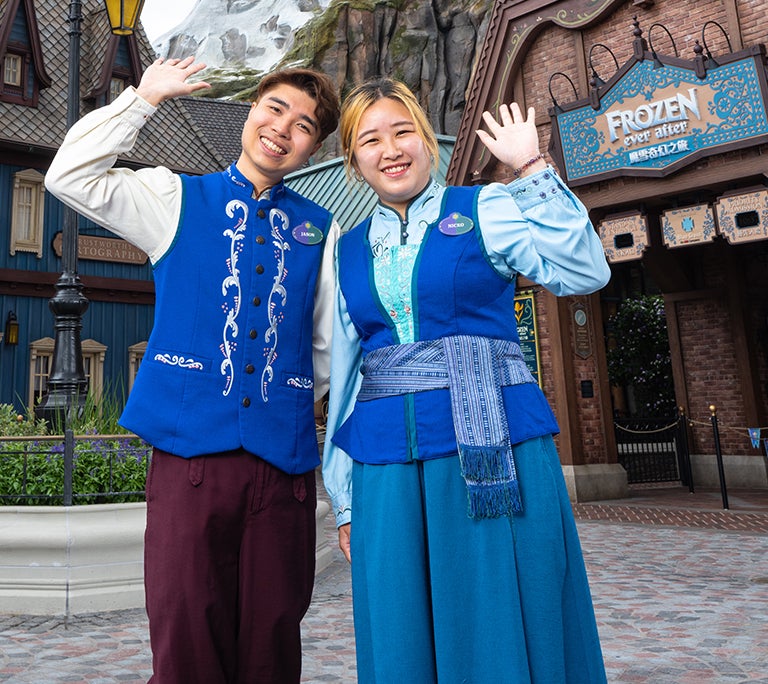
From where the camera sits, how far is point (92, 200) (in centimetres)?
212

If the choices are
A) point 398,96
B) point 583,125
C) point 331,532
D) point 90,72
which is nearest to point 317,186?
point 90,72

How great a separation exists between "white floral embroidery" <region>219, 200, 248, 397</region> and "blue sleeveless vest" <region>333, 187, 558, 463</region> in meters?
0.36

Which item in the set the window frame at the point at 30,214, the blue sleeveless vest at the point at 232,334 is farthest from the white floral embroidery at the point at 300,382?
the window frame at the point at 30,214

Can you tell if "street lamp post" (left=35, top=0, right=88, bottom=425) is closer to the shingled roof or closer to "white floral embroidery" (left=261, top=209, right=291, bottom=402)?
"white floral embroidery" (left=261, top=209, right=291, bottom=402)

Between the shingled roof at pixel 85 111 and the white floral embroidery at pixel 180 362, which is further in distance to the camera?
the shingled roof at pixel 85 111

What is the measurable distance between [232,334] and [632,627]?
3477 millimetres

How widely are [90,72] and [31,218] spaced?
A: 379 centimetres

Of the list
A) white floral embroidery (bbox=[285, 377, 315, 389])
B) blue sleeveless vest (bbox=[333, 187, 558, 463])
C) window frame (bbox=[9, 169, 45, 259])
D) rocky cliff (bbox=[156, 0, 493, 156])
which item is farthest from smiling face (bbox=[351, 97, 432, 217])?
rocky cliff (bbox=[156, 0, 493, 156])

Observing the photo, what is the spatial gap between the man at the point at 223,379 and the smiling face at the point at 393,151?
0.88 feet

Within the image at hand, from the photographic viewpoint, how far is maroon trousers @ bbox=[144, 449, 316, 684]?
1.95m

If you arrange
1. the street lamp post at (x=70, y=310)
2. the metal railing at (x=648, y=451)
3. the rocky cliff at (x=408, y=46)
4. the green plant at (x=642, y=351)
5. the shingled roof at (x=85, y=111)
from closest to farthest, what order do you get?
1. the street lamp post at (x=70, y=310)
2. the metal railing at (x=648, y=451)
3. the shingled roof at (x=85, y=111)
4. the green plant at (x=642, y=351)
5. the rocky cliff at (x=408, y=46)

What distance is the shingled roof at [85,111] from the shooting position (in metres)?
14.9

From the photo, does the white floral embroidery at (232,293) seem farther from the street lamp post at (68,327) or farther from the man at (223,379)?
the street lamp post at (68,327)

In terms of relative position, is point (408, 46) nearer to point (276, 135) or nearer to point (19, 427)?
point (19, 427)
